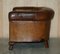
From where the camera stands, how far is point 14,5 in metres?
2.73

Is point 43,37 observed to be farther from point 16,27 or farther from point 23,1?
point 23,1

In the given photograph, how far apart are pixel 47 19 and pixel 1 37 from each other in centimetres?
88

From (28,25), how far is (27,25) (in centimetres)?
1

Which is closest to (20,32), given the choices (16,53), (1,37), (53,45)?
(16,53)

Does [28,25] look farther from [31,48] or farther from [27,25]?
[31,48]

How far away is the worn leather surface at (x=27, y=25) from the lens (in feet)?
6.82

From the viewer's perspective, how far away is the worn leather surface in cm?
208

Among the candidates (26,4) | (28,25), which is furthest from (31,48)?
(26,4)

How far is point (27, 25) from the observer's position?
2.11 meters

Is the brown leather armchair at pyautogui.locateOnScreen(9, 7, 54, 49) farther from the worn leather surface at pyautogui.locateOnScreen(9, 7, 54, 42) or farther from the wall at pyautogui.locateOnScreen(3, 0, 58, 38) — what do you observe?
the wall at pyautogui.locateOnScreen(3, 0, 58, 38)

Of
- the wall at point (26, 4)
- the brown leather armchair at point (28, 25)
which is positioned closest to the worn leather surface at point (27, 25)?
the brown leather armchair at point (28, 25)

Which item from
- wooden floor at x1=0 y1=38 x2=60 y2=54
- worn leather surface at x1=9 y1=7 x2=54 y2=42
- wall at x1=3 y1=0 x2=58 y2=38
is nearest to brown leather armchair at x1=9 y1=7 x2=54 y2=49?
worn leather surface at x1=9 y1=7 x2=54 y2=42

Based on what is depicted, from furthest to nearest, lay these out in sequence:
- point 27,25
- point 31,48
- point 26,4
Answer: point 26,4 < point 31,48 < point 27,25

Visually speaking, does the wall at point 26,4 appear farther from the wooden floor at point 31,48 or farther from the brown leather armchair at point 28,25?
the brown leather armchair at point 28,25
